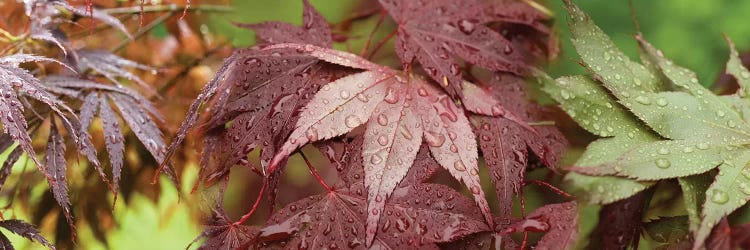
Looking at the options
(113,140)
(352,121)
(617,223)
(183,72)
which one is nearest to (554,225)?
(617,223)

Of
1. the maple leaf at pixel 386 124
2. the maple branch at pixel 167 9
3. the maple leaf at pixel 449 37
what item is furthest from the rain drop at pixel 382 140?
the maple branch at pixel 167 9

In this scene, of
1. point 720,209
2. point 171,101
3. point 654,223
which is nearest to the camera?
point 720,209

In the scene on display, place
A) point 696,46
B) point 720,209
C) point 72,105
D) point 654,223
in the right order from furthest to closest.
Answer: point 696,46 → point 72,105 → point 654,223 → point 720,209

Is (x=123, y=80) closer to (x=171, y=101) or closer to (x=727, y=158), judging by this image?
(x=171, y=101)

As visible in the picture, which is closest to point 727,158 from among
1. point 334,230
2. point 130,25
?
point 334,230

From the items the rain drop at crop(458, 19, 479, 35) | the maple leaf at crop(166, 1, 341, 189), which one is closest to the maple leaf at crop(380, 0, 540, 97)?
the rain drop at crop(458, 19, 479, 35)

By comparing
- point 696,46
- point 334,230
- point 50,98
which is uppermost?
point 696,46

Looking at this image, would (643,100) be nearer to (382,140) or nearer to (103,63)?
(382,140)
